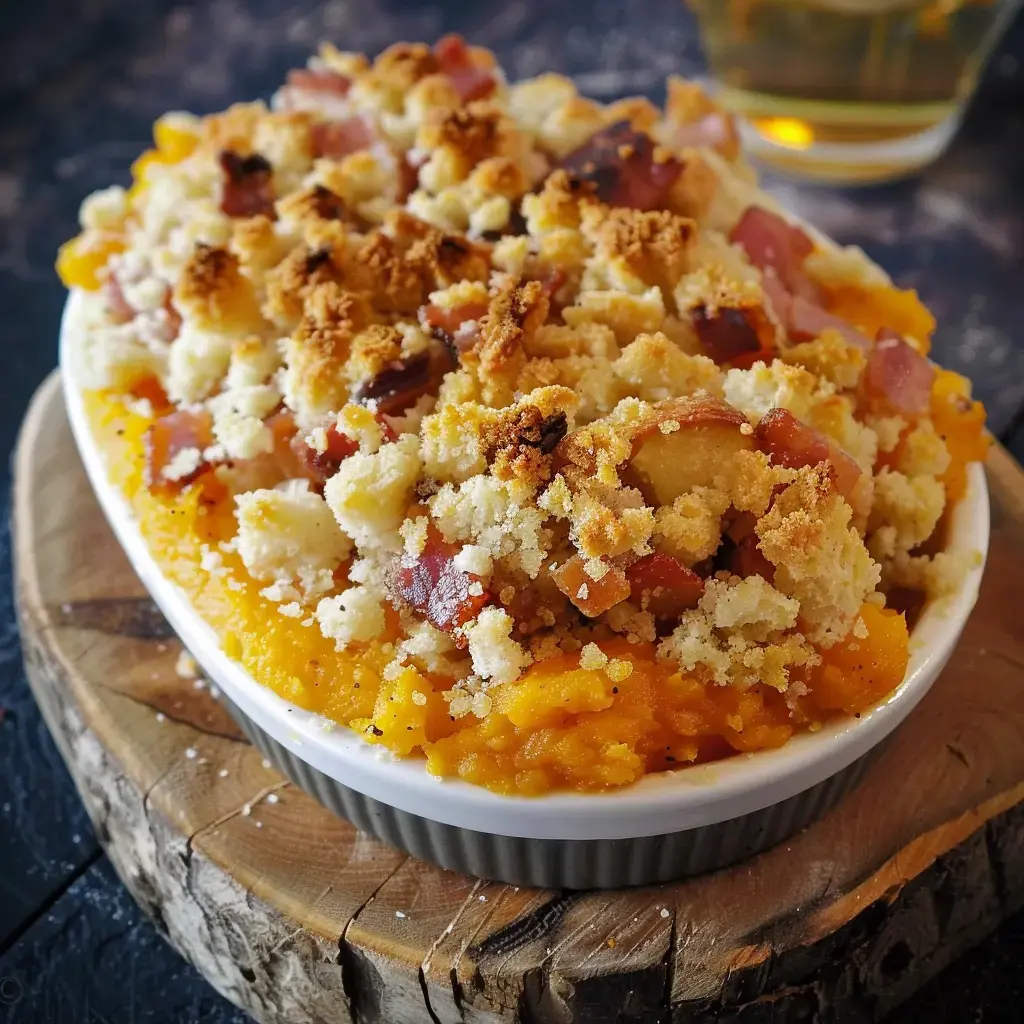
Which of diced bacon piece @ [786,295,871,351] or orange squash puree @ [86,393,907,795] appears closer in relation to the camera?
orange squash puree @ [86,393,907,795]

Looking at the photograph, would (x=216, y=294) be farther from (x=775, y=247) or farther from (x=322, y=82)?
(x=775, y=247)

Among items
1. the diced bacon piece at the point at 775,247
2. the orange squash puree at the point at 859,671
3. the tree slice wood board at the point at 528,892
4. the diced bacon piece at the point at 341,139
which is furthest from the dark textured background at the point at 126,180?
the diced bacon piece at the point at 341,139

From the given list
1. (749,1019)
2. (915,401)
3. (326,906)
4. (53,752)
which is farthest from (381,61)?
(749,1019)

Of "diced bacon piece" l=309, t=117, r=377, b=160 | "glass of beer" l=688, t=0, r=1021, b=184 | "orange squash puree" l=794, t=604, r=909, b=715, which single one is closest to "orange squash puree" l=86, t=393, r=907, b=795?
"orange squash puree" l=794, t=604, r=909, b=715

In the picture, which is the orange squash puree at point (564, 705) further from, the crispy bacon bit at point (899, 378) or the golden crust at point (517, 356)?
the crispy bacon bit at point (899, 378)

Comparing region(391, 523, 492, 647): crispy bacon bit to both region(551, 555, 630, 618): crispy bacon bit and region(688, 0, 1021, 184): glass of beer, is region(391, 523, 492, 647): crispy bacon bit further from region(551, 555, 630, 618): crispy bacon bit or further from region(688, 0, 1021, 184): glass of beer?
region(688, 0, 1021, 184): glass of beer

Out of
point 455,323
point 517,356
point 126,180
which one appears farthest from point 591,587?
point 126,180

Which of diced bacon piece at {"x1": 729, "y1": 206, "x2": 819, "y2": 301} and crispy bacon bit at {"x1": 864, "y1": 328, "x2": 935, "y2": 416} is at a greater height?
diced bacon piece at {"x1": 729, "y1": 206, "x2": 819, "y2": 301}

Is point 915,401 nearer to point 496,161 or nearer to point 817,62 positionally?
point 496,161
